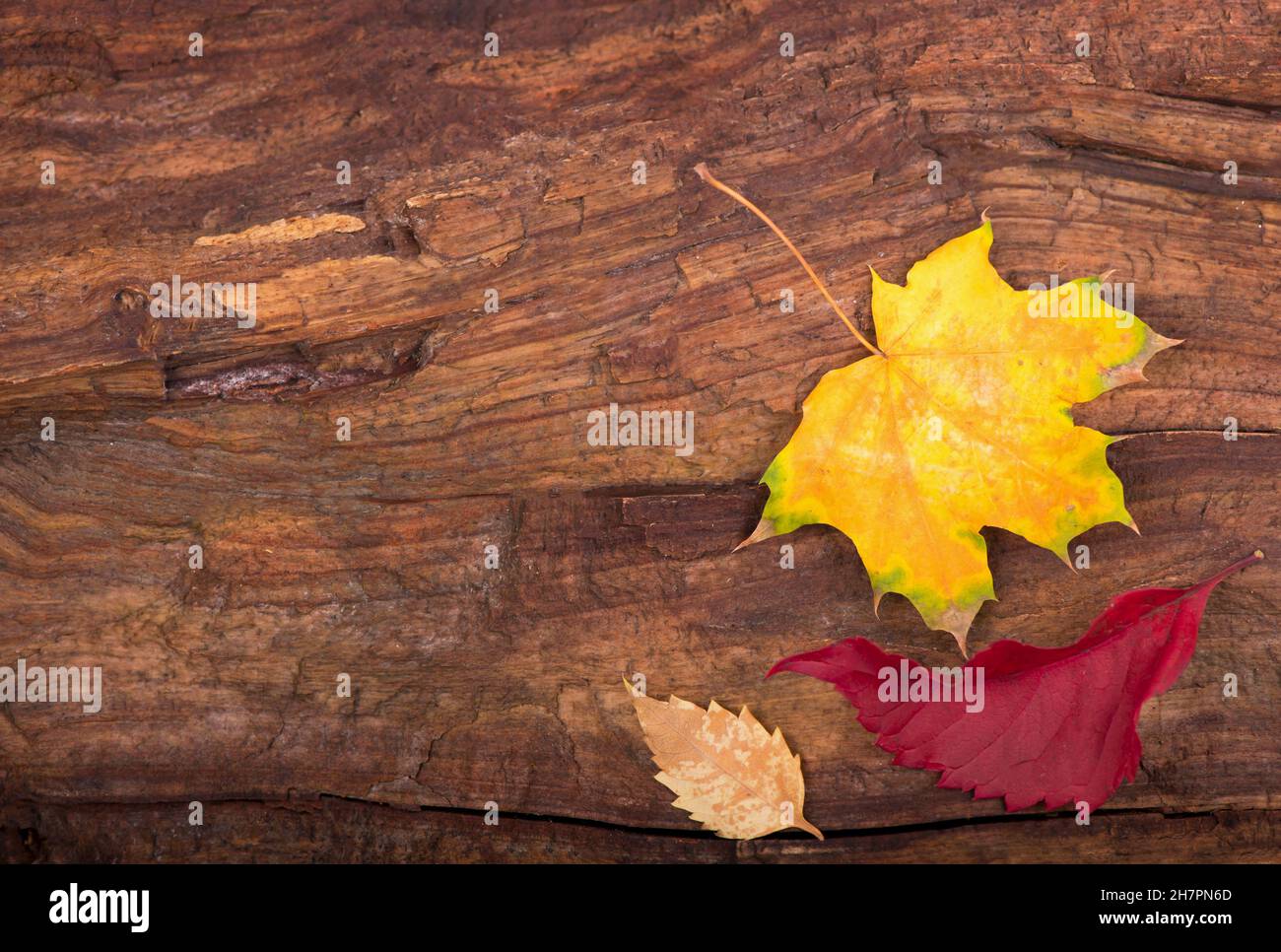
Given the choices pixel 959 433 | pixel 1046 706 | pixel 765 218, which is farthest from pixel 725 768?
pixel 765 218

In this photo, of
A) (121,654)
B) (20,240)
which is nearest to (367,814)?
(121,654)

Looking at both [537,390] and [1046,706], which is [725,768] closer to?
[1046,706]

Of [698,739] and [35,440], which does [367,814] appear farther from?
[35,440]

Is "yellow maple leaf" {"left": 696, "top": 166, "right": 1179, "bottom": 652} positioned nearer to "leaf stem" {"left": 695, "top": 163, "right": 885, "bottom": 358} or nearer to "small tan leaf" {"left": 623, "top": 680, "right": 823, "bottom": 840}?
"leaf stem" {"left": 695, "top": 163, "right": 885, "bottom": 358}

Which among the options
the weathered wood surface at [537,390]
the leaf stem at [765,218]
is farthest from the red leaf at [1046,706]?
the leaf stem at [765,218]

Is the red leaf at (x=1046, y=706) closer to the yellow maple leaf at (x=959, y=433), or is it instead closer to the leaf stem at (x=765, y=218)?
the yellow maple leaf at (x=959, y=433)
